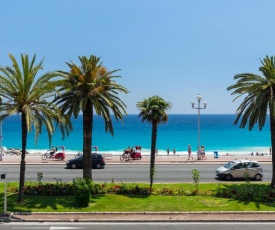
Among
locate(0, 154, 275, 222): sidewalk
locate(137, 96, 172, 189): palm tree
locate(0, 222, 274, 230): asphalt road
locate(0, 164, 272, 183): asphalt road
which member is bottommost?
locate(0, 222, 274, 230): asphalt road

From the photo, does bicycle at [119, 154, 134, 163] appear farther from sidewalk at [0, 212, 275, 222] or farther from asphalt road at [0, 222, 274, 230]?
asphalt road at [0, 222, 274, 230]

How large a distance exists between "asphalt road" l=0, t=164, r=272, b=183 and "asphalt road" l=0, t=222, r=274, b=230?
33.2 feet

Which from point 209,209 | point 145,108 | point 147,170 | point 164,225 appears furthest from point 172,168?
point 164,225

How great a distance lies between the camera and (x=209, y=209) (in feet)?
68.6

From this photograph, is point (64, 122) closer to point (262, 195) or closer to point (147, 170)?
point (262, 195)

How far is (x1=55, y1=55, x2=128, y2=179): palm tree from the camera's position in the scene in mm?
23406

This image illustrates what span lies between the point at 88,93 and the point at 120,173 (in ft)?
43.9

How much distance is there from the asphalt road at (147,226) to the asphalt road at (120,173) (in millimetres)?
10124

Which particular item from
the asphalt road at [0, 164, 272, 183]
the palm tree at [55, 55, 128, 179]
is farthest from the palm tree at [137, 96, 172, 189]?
the asphalt road at [0, 164, 272, 183]

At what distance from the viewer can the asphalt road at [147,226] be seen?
17.8m

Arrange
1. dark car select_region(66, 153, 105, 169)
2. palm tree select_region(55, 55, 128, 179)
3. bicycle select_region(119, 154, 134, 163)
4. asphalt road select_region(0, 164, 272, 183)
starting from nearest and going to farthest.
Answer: palm tree select_region(55, 55, 128, 179) < asphalt road select_region(0, 164, 272, 183) < dark car select_region(66, 153, 105, 169) < bicycle select_region(119, 154, 134, 163)

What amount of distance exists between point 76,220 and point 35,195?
5308 millimetres

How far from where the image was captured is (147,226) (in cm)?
1834

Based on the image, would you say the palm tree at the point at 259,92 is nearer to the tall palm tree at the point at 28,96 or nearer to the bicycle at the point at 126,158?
the tall palm tree at the point at 28,96
